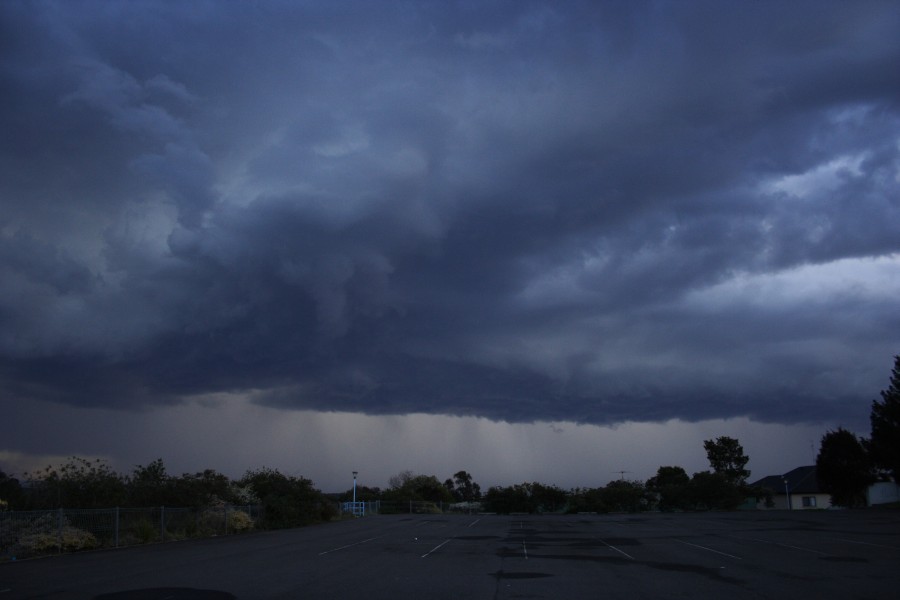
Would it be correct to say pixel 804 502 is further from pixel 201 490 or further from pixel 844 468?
pixel 201 490

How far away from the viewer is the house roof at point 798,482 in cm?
9338

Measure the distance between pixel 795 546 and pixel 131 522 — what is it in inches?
1169

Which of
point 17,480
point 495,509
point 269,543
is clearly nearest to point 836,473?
point 495,509

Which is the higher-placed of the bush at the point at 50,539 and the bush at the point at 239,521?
the bush at the point at 50,539

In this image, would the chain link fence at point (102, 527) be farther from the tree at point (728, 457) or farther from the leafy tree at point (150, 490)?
the tree at point (728, 457)

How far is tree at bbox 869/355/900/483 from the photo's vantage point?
66188 mm

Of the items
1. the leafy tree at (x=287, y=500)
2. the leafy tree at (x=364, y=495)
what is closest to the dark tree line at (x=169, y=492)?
the leafy tree at (x=287, y=500)

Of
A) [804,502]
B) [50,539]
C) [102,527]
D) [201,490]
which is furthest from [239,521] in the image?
[804,502]

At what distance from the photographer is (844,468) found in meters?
75.7

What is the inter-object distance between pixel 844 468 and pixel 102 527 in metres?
71.4

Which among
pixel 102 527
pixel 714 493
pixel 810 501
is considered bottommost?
pixel 810 501

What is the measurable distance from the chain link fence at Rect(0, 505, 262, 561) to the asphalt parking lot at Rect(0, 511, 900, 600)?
1280 mm

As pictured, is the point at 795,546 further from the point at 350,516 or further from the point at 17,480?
the point at 350,516

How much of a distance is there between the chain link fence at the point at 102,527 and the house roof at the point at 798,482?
2870 inches
